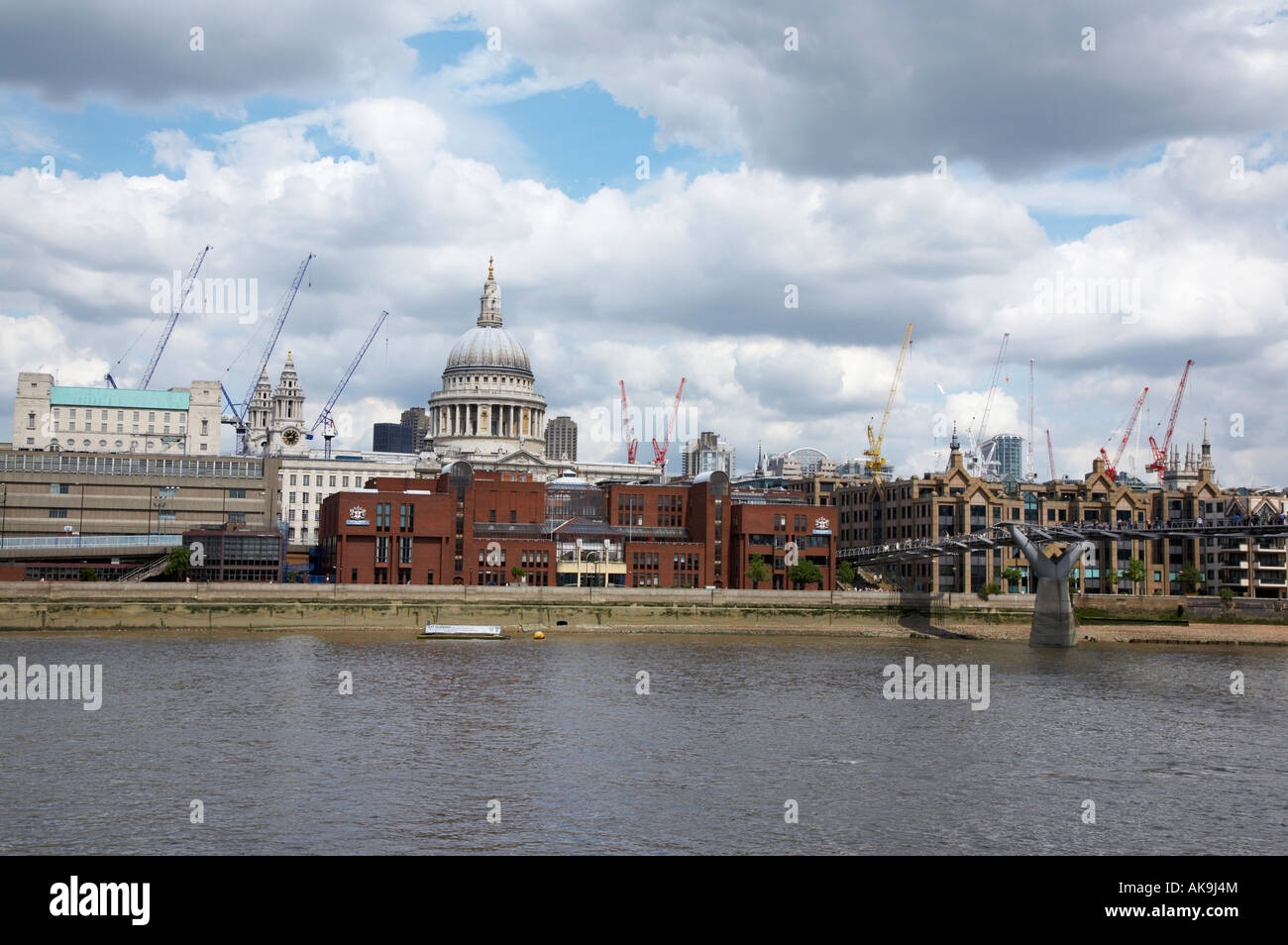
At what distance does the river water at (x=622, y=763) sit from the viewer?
2869 centimetres

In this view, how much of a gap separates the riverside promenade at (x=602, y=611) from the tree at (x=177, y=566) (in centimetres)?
1660

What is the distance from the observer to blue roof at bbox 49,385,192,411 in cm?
18975

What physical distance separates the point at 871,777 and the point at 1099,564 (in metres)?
105

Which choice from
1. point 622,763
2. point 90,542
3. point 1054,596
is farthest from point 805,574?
point 622,763

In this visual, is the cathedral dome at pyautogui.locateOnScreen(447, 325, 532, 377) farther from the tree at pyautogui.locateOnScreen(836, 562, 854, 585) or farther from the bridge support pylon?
the bridge support pylon

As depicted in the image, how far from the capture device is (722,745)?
40750 mm

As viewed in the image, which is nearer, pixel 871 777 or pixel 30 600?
pixel 871 777

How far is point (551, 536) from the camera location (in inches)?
4525

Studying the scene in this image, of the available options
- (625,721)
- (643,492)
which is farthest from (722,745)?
(643,492)

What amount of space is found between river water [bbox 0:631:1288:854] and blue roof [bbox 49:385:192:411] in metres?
136

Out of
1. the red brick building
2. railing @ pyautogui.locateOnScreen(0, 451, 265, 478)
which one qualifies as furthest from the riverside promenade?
railing @ pyautogui.locateOnScreen(0, 451, 265, 478)
